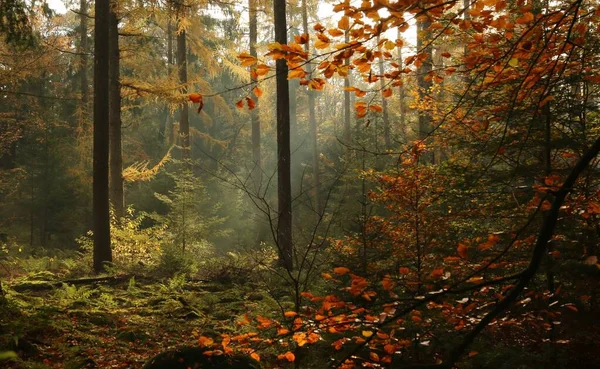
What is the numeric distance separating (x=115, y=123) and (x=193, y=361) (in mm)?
9542

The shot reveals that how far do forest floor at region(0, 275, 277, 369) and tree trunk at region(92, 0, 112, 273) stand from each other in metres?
1.55

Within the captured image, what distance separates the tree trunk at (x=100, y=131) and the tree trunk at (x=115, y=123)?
1803 millimetres

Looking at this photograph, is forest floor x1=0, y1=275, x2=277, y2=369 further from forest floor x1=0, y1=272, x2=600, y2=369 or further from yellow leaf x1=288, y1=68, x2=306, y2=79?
yellow leaf x1=288, y1=68, x2=306, y2=79

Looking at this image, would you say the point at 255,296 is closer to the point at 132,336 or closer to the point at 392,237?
the point at 132,336

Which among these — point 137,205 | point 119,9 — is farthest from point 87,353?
point 137,205

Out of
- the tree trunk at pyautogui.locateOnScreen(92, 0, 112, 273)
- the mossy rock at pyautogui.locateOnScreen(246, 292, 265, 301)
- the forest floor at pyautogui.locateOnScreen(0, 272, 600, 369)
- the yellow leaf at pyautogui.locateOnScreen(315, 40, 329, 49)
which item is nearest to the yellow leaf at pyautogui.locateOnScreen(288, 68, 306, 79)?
the yellow leaf at pyautogui.locateOnScreen(315, 40, 329, 49)

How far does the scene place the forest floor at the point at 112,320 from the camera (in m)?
5.39

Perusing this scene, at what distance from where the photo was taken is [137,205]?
20688mm

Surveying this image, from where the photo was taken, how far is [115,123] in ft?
41.0

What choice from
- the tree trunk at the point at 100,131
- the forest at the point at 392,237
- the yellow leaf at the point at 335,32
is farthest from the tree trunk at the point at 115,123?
the yellow leaf at the point at 335,32

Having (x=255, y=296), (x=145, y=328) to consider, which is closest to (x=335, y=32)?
(x=145, y=328)

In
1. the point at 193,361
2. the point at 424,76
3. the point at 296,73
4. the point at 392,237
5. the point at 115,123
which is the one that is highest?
the point at 115,123

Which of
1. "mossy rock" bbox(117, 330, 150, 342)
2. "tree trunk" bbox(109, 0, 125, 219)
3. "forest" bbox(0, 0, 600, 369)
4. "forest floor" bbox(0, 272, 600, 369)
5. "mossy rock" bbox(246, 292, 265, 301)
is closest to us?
"forest" bbox(0, 0, 600, 369)

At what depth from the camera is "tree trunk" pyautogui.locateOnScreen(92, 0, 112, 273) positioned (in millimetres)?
10117
